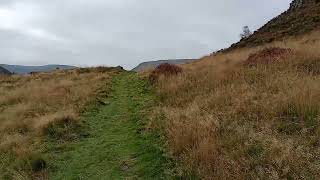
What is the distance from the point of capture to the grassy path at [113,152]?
30.6 feet

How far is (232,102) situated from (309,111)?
8.82 feet

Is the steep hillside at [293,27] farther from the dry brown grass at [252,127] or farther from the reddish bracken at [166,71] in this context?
the dry brown grass at [252,127]

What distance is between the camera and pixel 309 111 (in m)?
9.50

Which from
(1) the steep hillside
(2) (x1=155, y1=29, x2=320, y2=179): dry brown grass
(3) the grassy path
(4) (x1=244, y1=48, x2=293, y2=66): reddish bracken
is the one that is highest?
(1) the steep hillside

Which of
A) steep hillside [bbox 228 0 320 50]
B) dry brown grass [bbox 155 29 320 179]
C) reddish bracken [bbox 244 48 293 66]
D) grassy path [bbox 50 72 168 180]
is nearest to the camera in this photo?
dry brown grass [bbox 155 29 320 179]

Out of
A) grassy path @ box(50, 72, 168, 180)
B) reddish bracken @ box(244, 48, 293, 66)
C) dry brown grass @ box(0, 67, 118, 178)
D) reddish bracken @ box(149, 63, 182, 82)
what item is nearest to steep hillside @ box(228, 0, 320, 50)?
reddish bracken @ box(149, 63, 182, 82)

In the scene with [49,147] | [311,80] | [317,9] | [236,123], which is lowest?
[49,147]

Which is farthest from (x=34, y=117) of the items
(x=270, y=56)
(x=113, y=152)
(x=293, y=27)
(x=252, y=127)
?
(x=293, y=27)

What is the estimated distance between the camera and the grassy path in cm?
933

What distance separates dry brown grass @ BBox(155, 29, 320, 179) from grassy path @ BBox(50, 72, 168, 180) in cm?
62

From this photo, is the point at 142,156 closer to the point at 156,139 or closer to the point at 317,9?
the point at 156,139

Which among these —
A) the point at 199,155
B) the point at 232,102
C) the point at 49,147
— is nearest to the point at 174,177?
the point at 199,155

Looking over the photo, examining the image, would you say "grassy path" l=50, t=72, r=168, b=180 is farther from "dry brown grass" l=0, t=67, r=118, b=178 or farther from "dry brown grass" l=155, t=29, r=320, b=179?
"dry brown grass" l=0, t=67, r=118, b=178

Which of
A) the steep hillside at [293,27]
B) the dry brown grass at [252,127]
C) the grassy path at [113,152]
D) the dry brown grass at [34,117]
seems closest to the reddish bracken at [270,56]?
the dry brown grass at [252,127]
